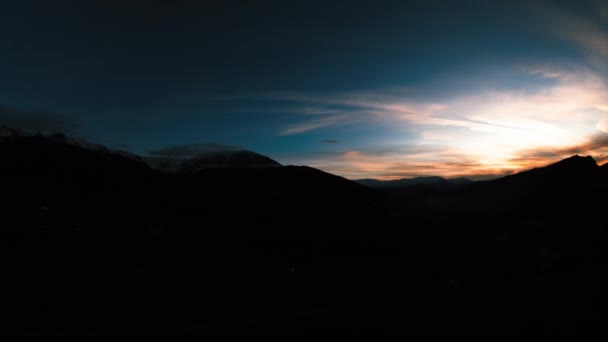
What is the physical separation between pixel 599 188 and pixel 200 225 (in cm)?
7182

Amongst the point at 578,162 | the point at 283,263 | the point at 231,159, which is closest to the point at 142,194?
the point at 283,263

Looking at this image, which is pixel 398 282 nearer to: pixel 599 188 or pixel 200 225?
pixel 200 225

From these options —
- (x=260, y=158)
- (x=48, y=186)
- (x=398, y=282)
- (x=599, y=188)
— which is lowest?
(x=398, y=282)

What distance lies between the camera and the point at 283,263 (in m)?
26.3

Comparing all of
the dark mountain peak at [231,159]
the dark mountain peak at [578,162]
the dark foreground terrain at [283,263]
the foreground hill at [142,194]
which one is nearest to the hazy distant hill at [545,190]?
the dark mountain peak at [578,162]

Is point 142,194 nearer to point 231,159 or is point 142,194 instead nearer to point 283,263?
point 283,263

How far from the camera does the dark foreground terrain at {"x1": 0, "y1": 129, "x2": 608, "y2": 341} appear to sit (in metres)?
12.0

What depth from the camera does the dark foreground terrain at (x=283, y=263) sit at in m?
12.0

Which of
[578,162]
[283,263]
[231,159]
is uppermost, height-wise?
[231,159]

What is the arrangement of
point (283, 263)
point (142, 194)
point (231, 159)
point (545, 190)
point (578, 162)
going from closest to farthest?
point (283, 263) → point (142, 194) → point (545, 190) → point (578, 162) → point (231, 159)

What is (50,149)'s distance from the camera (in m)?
72.5

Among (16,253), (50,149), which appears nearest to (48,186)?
(50,149)

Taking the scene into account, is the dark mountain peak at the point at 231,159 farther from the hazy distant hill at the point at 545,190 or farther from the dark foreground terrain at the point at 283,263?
the hazy distant hill at the point at 545,190

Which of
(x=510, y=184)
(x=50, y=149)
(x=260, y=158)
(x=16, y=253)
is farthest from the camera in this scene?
(x=260, y=158)
